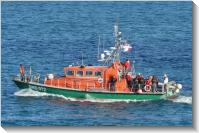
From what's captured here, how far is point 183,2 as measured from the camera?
3181 cm

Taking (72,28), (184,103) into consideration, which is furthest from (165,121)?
(72,28)

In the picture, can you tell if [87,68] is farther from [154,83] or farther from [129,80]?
[154,83]

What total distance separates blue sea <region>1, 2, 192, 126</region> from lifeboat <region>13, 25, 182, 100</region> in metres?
Answer: 0.12

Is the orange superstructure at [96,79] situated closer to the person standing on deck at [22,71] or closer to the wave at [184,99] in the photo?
the person standing on deck at [22,71]

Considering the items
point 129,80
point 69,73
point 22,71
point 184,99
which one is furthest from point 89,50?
point 184,99

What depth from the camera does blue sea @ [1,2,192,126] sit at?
3177 cm

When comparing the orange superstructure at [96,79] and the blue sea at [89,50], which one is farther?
the orange superstructure at [96,79]

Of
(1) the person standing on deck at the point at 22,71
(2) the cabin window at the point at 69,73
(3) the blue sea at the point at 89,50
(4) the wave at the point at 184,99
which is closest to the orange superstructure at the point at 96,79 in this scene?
(2) the cabin window at the point at 69,73

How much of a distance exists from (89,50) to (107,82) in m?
0.73

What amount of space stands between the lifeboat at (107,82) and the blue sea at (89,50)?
0.12 m

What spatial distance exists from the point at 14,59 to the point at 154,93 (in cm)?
266

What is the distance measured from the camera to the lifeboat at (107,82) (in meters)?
32.1

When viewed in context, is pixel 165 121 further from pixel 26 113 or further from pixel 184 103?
pixel 26 113

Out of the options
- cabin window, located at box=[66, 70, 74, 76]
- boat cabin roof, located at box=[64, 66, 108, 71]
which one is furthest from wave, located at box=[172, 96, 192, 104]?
cabin window, located at box=[66, 70, 74, 76]
